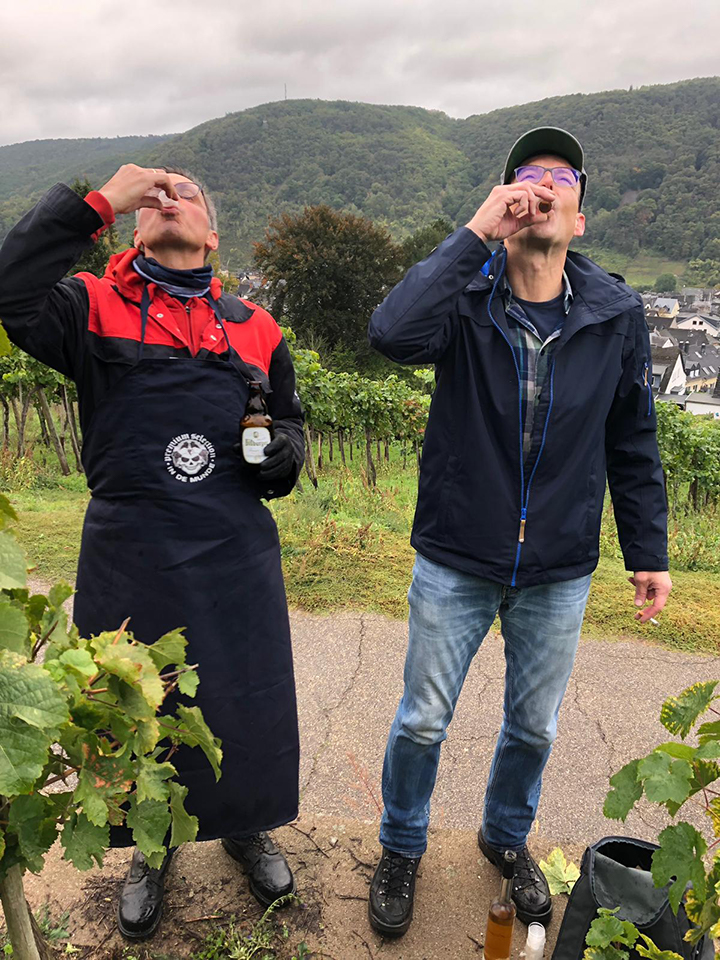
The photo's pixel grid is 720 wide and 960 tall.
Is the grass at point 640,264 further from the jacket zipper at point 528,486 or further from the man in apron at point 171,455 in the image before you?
the man in apron at point 171,455

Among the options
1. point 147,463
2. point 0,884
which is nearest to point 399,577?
point 147,463

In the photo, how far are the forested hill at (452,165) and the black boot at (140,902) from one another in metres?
83.5

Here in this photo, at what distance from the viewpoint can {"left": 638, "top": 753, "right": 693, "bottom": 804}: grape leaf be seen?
129 centimetres

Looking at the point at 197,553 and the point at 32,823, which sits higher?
the point at 197,553

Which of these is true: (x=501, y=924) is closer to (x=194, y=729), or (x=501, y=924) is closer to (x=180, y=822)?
(x=180, y=822)

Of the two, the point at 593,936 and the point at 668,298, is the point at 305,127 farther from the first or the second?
the point at 593,936

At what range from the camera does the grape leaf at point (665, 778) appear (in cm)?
129

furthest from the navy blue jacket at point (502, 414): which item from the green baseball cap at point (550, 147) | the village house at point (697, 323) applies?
the village house at point (697, 323)

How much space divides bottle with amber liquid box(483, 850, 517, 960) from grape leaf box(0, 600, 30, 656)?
1628 mm

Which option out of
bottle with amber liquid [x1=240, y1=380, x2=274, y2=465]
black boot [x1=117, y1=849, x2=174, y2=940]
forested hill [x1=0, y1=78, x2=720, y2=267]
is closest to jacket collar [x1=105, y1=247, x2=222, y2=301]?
bottle with amber liquid [x1=240, y1=380, x2=274, y2=465]

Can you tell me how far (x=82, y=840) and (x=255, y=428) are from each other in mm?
1181

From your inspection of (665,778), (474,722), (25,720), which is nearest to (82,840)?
(25,720)

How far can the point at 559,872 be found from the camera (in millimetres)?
2434

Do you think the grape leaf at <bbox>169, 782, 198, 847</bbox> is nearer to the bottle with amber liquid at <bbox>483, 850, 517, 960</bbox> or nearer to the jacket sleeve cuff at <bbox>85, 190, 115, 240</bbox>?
the bottle with amber liquid at <bbox>483, 850, 517, 960</bbox>
